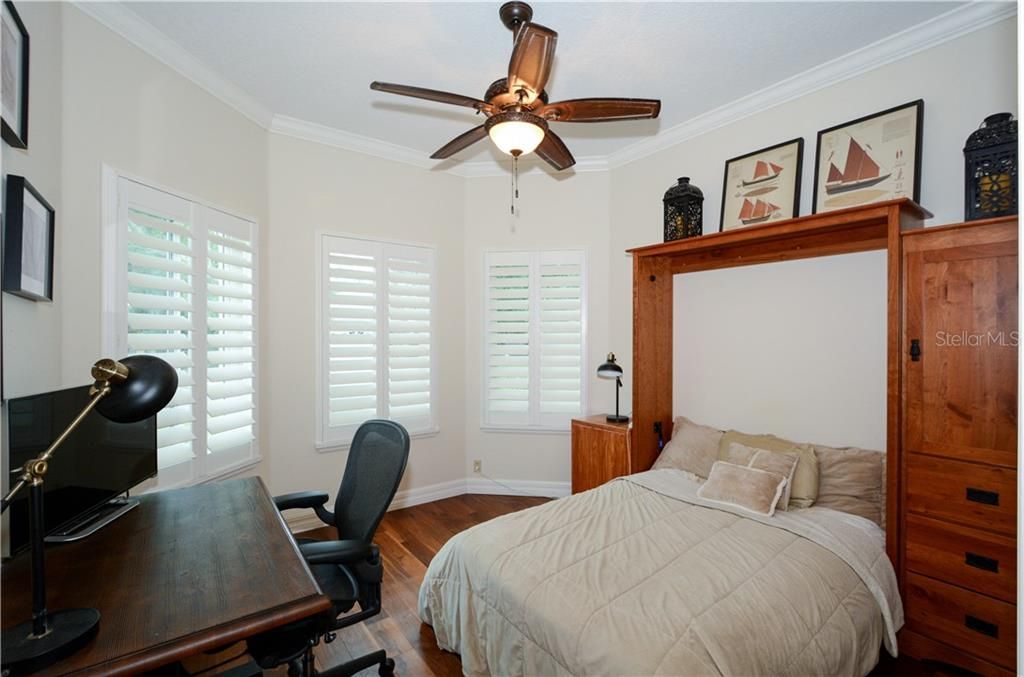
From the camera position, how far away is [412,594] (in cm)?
258

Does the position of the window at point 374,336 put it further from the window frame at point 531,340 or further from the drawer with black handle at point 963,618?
the drawer with black handle at point 963,618

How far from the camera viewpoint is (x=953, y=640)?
75.7 inches

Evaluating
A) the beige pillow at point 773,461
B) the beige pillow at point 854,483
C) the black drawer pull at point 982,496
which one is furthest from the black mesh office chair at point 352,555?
the black drawer pull at point 982,496

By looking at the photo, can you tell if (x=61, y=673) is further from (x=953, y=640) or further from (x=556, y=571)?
(x=953, y=640)

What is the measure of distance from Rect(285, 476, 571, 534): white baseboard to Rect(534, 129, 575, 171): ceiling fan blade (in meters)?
2.64

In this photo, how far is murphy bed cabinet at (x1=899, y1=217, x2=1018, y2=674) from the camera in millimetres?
1824

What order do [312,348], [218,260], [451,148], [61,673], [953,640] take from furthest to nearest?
1. [312,348]
2. [218,260]
3. [451,148]
4. [953,640]
5. [61,673]

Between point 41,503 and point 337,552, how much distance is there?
2.83ft

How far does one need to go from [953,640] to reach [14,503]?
3.32 m

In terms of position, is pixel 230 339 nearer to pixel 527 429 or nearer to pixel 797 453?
pixel 527 429

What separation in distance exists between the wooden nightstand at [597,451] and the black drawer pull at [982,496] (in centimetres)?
170

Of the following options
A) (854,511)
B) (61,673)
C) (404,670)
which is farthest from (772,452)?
(61,673)

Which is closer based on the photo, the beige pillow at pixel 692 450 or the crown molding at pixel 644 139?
the crown molding at pixel 644 139

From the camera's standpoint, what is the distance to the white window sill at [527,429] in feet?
13.1
